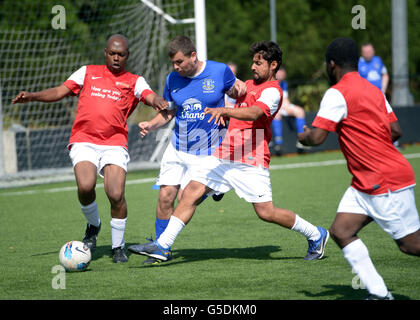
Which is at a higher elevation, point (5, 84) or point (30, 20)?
point (30, 20)

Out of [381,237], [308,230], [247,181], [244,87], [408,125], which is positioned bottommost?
[408,125]

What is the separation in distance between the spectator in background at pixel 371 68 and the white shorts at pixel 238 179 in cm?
966

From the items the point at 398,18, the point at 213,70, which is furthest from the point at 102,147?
the point at 398,18

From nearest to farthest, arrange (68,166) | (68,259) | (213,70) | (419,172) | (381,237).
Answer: (68,259), (213,70), (381,237), (419,172), (68,166)

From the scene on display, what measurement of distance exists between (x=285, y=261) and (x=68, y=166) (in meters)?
8.66

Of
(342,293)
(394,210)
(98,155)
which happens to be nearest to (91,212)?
(98,155)

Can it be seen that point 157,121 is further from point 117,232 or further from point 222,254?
point 222,254

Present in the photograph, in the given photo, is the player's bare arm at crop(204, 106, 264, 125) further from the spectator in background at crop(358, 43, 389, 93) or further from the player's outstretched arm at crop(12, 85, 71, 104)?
the spectator in background at crop(358, 43, 389, 93)

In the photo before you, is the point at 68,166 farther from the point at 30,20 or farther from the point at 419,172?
the point at 419,172

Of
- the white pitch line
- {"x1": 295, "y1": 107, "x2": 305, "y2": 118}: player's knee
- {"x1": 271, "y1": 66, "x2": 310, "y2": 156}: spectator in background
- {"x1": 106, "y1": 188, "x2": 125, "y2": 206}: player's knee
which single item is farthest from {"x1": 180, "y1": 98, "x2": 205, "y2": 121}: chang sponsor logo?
{"x1": 295, "y1": 107, "x2": 305, "y2": 118}: player's knee

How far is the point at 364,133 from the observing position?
4.51 meters

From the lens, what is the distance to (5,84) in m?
13.2

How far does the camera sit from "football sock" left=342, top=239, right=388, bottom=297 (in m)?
4.39

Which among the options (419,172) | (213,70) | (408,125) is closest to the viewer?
(213,70)
